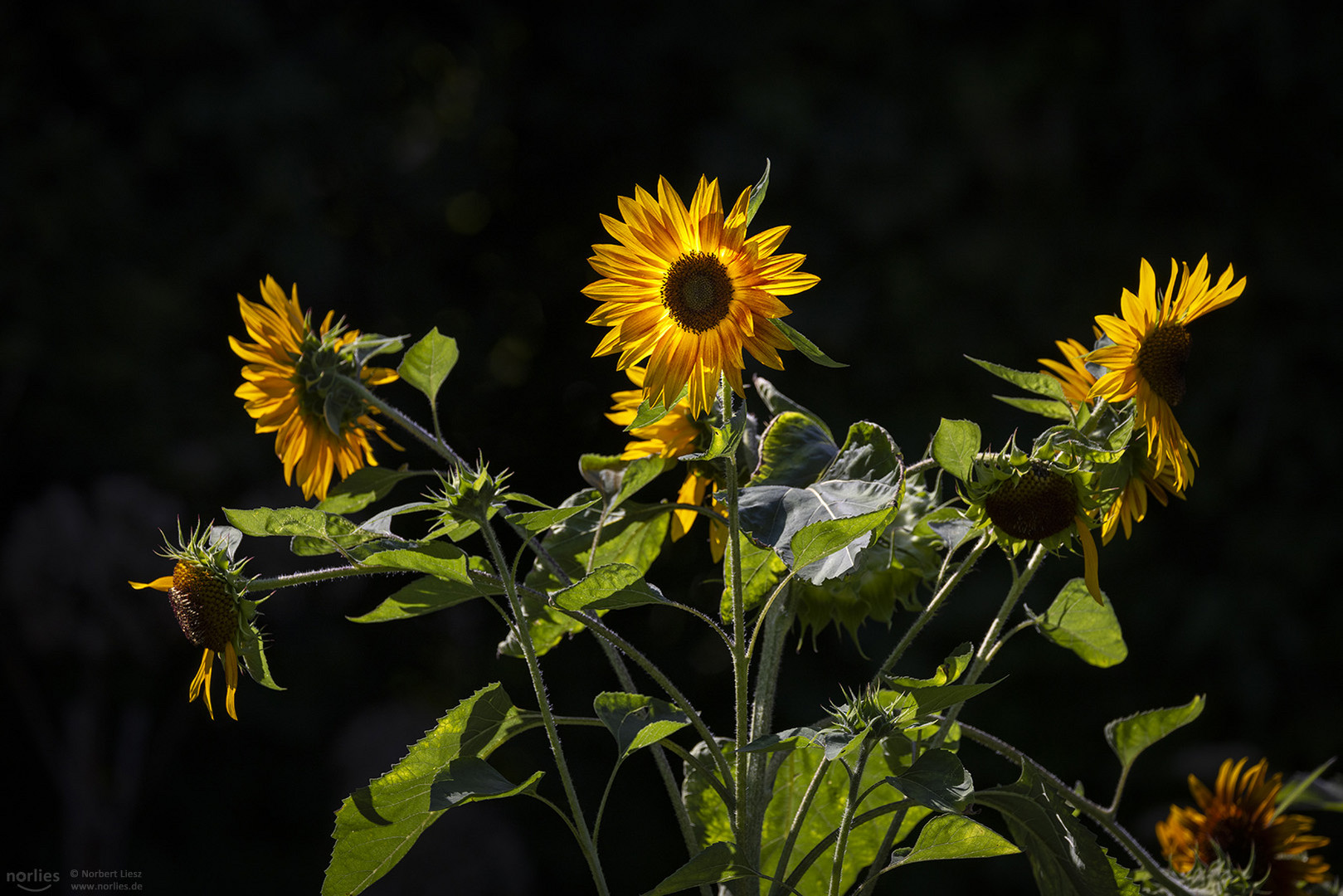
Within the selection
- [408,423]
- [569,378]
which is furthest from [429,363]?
[569,378]

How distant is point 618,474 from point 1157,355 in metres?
0.17

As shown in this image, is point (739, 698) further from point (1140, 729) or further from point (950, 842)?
point (1140, 729)

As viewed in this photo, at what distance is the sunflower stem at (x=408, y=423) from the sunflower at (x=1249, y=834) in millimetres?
348

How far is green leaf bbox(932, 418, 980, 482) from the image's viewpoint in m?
0.28

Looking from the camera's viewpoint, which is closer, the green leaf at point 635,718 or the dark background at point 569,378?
the green leaf at point 635,718

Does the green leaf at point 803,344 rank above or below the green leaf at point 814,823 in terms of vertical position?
above

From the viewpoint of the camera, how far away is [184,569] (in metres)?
0.31

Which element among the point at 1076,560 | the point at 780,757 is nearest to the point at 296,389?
the point at 780,757

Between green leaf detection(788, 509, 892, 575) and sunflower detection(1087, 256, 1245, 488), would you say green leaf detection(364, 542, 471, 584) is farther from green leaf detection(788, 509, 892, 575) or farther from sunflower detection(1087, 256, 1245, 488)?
sunflower detection(1087, 256, 1245, 488)

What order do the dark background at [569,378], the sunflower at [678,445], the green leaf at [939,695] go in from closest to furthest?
the green leaf at [939,695] < the sunflower at [678,445] < the dark background at [569,378]

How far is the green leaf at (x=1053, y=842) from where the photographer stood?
29 centimetres

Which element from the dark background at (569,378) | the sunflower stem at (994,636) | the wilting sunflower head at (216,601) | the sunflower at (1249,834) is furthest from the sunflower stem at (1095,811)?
the dark background at (569,378)

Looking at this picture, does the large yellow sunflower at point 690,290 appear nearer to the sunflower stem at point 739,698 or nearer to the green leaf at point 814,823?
the sunflower stem at point 739,698

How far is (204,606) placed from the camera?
31 centimetres
